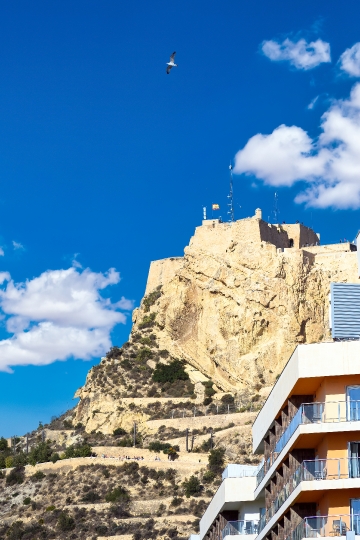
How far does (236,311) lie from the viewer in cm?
7238

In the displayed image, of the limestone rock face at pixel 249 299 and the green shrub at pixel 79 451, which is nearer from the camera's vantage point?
the green shrub at pixel 79 451

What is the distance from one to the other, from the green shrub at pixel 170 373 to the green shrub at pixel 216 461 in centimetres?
1295

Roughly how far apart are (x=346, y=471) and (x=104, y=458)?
48.8 m

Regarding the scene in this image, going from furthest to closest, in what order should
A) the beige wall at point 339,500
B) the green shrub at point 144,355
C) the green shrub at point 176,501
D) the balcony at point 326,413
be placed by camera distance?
the green shrub at point 144,355 < the green shrub at point 176,501 < the balcony at point 326,413 < the beige wall at point 339,500

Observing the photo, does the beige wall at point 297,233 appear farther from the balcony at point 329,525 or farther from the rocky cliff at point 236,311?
the balcony at point 329,525

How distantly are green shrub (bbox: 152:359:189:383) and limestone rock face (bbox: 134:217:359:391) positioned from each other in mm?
866

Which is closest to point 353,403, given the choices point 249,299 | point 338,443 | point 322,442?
point 338,443

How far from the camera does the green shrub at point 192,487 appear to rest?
59625 mm

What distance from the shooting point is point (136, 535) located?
55.8 meters

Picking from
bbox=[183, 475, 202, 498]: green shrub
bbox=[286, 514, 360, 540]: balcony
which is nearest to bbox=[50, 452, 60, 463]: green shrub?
bbox=[183, 475, 202, 498]: green shrub

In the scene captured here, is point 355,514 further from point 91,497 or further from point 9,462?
point 9,462

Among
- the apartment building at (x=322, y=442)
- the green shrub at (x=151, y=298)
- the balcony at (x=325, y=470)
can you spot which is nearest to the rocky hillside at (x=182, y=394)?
the green shrub at (x=151, y=298)

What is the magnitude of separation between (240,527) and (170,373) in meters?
48.6

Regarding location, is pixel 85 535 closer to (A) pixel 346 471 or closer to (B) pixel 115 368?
(B) pixel 115 368
